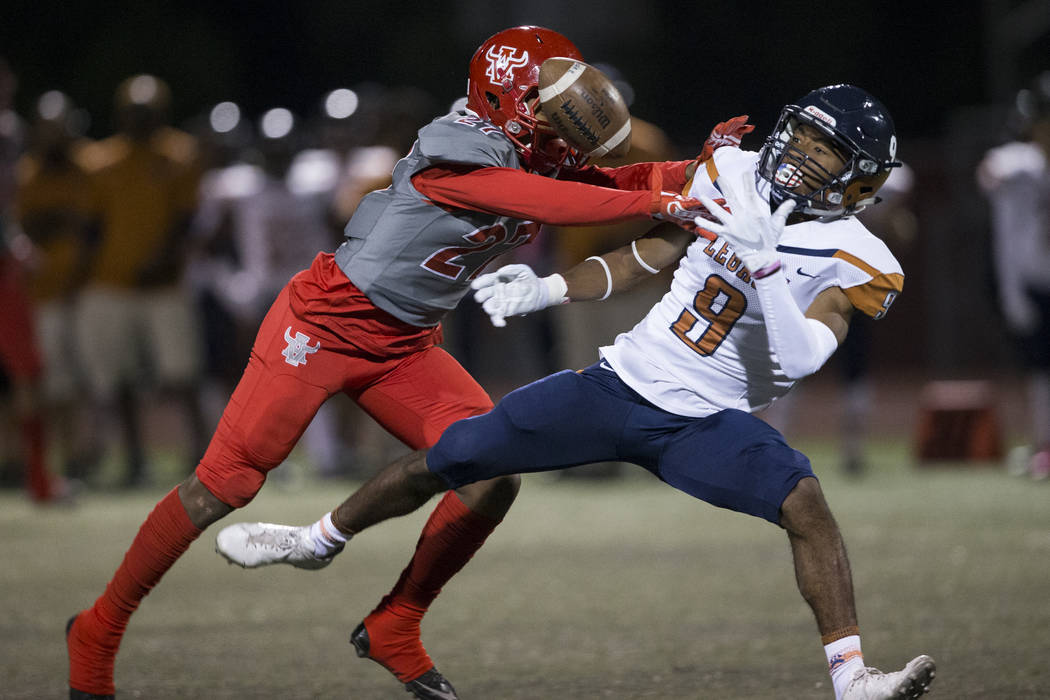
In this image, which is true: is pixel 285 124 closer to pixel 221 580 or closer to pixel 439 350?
pixel 221 580

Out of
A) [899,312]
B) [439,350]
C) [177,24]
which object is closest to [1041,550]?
[439,350]

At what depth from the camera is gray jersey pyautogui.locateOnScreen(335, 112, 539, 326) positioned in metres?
3.80

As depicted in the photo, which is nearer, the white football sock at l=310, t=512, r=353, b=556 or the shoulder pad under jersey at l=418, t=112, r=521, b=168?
the shoulder pad under jersey at l=418, t=112, r=521, b=168

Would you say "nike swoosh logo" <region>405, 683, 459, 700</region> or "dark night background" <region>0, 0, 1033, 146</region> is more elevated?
"dark night background" <region>0, 0, 1033, 146</region>

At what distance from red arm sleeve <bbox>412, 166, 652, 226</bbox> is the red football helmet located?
0.19 meters

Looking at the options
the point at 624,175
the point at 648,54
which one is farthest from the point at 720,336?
the point at 648,54

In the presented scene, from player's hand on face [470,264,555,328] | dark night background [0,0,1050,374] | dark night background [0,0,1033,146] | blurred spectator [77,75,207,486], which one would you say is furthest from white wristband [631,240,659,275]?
dark night background [0,0,1033,146]

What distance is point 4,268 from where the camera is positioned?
7.51m

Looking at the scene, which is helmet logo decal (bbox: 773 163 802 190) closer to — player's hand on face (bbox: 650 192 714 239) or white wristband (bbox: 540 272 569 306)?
player's hand on face (bbox: 650 192 714 239)

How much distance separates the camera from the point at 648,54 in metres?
18.6

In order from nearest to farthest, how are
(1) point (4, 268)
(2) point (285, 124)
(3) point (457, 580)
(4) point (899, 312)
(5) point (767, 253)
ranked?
(5) point (767, 253)
(3) point (457, 580)
(1) point (4, 268)
(2) point (285, 124)
(4) point (899, 312)

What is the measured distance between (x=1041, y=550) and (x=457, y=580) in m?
2.46

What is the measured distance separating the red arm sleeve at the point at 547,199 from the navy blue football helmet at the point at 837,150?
0.34m

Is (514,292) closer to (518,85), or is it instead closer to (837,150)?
(518,85)
